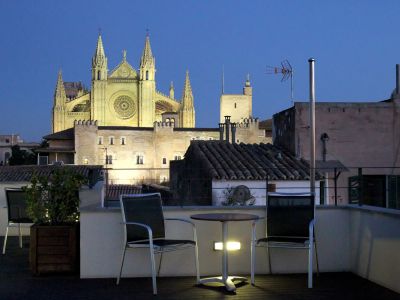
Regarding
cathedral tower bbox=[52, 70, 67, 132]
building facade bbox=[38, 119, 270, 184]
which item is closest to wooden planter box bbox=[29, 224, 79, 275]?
building facade bbox=[38, 119, 270, 184]

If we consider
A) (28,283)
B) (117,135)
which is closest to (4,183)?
(28,283)

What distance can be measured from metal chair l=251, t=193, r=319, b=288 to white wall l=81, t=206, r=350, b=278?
0.30m

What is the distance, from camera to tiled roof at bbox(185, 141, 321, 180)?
19.5 meters

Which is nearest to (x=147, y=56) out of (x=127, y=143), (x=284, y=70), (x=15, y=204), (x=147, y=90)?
(x=147, y=90)

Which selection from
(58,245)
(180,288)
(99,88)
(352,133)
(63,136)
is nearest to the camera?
(180,288)

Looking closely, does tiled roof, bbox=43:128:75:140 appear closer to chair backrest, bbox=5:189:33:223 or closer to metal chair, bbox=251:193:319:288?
chair backrest, bbox=5:189:33:223

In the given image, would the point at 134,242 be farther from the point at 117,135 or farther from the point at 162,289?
the point at 117,135

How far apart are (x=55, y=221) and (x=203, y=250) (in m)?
1.34

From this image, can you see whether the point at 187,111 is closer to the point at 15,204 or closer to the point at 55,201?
the point at 15,204

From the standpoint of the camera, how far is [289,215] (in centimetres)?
548

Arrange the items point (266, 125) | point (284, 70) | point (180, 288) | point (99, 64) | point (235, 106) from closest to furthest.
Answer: point (180, 288)
point (284, 70)
point (266, 125)
point (99, 64)
point (235, 106)

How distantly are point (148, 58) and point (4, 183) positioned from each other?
256ft

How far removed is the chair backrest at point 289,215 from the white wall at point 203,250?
0.30 meters

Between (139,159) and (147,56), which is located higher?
(147,56)
